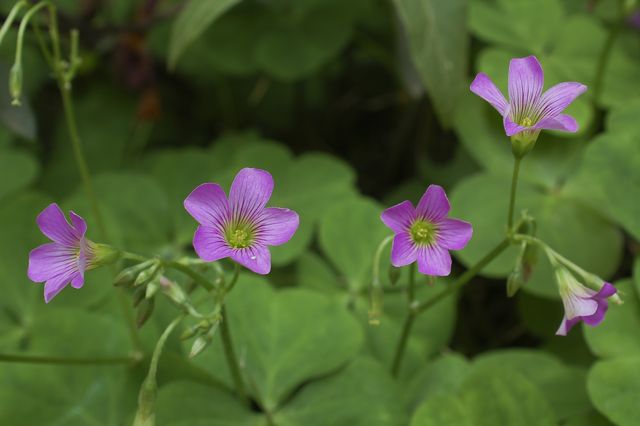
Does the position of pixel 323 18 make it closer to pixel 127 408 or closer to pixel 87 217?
pixel 87 217

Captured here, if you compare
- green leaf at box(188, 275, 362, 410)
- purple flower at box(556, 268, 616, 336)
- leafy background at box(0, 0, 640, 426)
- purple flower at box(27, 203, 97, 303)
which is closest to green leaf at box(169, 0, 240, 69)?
leafy background at box(0, 0, 640, 426)

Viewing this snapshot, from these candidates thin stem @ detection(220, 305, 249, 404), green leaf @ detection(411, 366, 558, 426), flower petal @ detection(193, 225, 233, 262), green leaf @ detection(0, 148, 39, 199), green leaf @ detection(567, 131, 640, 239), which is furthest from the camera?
green leaf @ detection(0, 148, 39, 199)

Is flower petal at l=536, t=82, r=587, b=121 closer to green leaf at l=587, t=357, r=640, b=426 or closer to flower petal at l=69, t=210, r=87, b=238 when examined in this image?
green leaf at l=587, t=357, r=640, b=426

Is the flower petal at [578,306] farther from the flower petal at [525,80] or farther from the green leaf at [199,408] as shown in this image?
the green leaf at [199,408]

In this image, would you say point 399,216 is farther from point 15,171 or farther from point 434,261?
point 15,171

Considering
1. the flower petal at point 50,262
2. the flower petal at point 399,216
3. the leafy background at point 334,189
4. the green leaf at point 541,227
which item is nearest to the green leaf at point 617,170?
the leafy background at point 334,189

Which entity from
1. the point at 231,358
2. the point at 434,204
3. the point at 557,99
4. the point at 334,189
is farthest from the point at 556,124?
the point at 334,189

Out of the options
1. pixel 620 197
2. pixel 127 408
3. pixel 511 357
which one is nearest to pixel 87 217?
pixel 127 408
